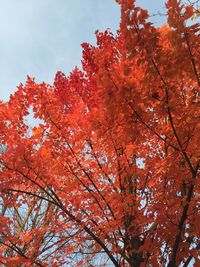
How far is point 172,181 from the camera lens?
4254mm

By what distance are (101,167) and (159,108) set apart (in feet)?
6.79

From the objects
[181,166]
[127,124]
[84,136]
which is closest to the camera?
[127,124]

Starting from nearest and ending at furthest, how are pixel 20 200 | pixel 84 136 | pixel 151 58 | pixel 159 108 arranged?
1. pixel 151 58
2. pixel 159 108
3. pixel 84 136
4. pixel 20 200

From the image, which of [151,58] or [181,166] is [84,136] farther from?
[151,58]

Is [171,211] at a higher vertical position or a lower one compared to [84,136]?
lower

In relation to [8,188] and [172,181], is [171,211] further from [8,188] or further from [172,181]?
[8,188]

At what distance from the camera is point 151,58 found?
2703 millimetres

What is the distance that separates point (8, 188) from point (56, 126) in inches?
51.9

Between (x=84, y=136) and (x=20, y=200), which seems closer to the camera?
(x=84, y=136)

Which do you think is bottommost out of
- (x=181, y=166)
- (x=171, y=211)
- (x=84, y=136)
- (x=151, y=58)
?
(x=171, y=211)

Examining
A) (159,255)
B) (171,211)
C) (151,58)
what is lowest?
(159,255)

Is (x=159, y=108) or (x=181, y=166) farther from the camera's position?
(x=181, y=166)

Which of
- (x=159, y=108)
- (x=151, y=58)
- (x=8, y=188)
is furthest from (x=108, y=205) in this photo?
(x=151, y=58)

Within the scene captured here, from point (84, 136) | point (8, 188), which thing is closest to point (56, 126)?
point (84, 136)
